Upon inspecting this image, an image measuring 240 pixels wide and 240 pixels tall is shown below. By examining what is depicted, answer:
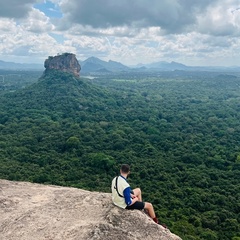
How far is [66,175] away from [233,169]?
20.7 metres

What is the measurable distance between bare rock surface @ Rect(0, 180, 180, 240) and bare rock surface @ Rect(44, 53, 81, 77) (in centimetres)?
9306

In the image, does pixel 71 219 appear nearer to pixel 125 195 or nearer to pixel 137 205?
pixel 125 195

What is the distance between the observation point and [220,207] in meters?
29.5

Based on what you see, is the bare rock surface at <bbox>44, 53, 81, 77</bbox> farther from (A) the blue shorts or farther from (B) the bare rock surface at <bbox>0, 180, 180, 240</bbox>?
(A) the blue shorts

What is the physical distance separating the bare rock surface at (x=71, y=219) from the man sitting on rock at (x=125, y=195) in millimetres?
162

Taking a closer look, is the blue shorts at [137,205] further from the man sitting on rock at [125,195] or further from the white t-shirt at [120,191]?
the white t-shirt at [120,191]

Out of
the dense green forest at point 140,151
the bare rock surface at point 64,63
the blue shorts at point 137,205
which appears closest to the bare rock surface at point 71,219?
the blue shorts at point 137,205

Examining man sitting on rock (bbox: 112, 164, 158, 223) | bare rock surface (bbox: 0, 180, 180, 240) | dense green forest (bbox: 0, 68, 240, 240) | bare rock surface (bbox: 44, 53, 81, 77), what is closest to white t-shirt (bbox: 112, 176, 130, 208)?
man sitting on rock (bbox: 112, 164, 158, 223)

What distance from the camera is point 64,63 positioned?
100562mm

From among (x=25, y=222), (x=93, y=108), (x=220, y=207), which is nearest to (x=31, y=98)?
(x=93, y=108)

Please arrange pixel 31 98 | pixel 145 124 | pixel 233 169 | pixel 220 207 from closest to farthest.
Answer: pixel 220 207 < pixel 233 169 < pixel 145 124 < pixel 31 98

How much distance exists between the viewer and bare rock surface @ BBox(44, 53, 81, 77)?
329 ft

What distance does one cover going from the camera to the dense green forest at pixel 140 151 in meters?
29.5

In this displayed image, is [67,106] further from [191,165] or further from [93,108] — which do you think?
[191,165]
